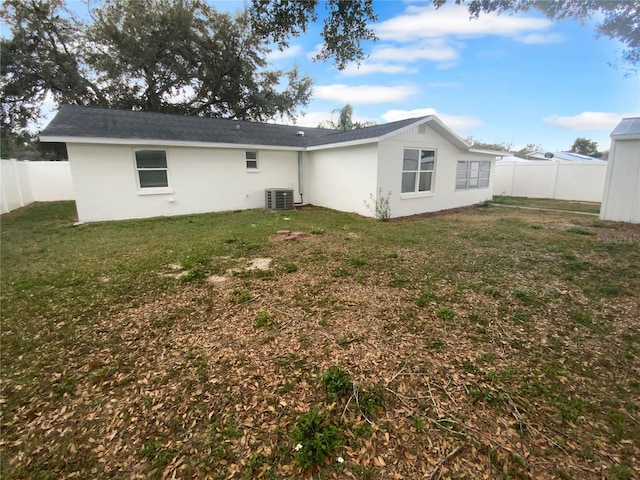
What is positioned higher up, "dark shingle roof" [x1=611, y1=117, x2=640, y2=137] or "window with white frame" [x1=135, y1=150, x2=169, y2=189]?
"dark shingle roof" [x1=611, y1=117, x2=640, y2=137]

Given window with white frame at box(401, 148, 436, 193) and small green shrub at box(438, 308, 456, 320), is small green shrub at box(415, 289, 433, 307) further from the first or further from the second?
window with white frame at box(401, 148, 436, 193)

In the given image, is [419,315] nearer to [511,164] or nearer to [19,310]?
[19,310]

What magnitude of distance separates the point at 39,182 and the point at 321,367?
58.7 ft

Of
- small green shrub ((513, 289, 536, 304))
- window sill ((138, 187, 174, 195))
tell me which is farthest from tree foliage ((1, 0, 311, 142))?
small green shrub ((513, 289, 536, 304))

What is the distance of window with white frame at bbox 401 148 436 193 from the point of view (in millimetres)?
10242

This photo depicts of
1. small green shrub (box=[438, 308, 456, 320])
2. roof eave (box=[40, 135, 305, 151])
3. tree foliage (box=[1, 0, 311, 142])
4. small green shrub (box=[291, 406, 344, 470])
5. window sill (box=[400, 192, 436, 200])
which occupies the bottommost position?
small green shrub (box=[291, 406, 344, 470])

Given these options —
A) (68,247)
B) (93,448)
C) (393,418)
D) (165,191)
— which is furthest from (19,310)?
(165,191)

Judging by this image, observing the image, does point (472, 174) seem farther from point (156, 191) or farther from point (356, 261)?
point (156, 191)

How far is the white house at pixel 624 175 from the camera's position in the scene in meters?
8.49

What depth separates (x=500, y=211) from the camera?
471 inches

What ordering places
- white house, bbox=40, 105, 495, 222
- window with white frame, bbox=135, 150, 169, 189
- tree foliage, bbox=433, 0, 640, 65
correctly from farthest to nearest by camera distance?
window with white frame, bbox=135, 150, 169, 189
white house, bbox=40, 105, 495, 222
tree foliage, bbox=433, 0, 640, 65

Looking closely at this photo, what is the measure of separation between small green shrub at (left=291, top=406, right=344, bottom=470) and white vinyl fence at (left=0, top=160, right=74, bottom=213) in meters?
15.2

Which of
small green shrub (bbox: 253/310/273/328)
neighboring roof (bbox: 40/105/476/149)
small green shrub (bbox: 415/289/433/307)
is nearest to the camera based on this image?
small green shrub (bbox: 253/310/273/328)

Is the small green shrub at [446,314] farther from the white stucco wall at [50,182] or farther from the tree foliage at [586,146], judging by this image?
the tree foliage at [586,146]
